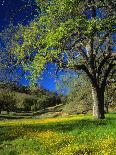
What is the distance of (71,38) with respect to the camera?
1476 inches

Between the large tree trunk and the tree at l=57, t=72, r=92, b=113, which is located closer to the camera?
the large tree trunk

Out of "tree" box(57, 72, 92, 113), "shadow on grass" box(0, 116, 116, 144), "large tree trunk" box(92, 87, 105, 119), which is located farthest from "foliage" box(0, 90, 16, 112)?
"shadow on grass" box(0, 116, 116, 144)

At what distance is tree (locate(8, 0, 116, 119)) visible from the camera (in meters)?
35.6

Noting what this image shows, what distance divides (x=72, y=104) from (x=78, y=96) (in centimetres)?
964

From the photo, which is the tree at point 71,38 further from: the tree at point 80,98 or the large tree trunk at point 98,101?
the tree at point 80,98

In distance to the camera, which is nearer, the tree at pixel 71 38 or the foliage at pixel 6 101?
the tree at pixel 71 38

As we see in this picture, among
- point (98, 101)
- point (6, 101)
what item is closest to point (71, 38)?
point (98, 101)

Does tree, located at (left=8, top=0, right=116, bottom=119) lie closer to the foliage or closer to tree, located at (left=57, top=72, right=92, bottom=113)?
tree, located at (left=57, top=72, right=92, bottom=113)

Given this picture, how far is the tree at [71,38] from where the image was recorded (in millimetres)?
35594

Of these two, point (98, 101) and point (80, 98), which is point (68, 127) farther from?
point (80, 98)

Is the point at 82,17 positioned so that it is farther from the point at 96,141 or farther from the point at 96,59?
the point at 96,141

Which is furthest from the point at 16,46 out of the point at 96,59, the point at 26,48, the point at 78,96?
the point at 78,96

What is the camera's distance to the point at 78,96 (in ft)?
330

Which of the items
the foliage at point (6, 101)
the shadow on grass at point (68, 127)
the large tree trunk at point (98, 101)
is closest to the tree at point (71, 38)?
the large tree trunk at point (98, 101)
